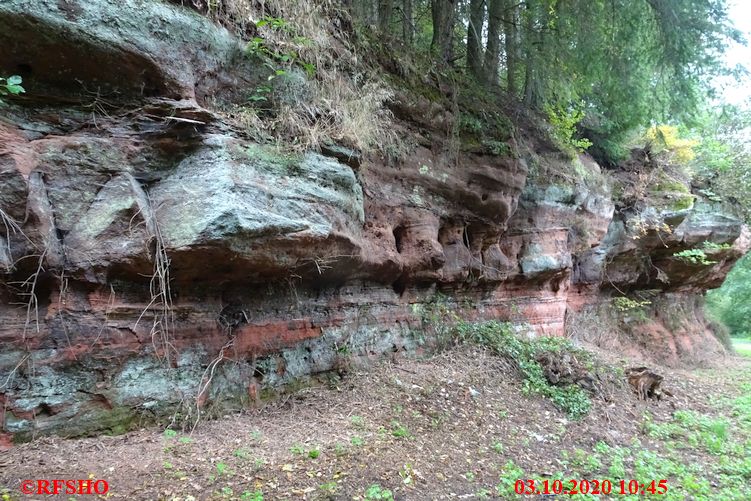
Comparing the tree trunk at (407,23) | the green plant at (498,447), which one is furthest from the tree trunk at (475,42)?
the green plant at (498,447)

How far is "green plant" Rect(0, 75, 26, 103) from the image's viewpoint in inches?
142

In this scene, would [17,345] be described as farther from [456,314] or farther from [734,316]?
[734,316]

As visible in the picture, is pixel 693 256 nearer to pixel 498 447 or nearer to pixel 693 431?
pixel 693 431

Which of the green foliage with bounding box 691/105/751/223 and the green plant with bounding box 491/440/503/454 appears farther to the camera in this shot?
the green foliage with bounding box 691/105/751/223

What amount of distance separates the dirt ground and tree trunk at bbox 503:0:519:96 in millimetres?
6996

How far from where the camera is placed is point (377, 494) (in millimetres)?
3887

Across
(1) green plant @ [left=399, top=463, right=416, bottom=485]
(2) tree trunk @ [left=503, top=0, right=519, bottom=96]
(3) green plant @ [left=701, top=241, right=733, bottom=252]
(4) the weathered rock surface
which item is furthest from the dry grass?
(3) green plant @ [left=701, top=241, right=733, bottom=252]

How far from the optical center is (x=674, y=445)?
609 centimetres

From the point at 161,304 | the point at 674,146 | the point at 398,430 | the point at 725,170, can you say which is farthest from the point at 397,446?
the point at 725,170

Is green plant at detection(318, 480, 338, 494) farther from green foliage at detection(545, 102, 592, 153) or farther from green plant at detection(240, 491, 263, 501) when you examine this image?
green foliage at detection(545, 102, 592, 153)

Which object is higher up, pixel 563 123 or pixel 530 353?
pixel 563 123

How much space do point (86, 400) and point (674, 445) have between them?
695cm

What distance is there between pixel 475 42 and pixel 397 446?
889 centimetres

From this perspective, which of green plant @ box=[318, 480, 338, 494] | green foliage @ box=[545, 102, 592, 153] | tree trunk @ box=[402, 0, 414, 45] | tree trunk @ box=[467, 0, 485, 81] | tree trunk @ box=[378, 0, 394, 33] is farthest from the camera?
green foliage @ box=[545, 102, 592, 153]
